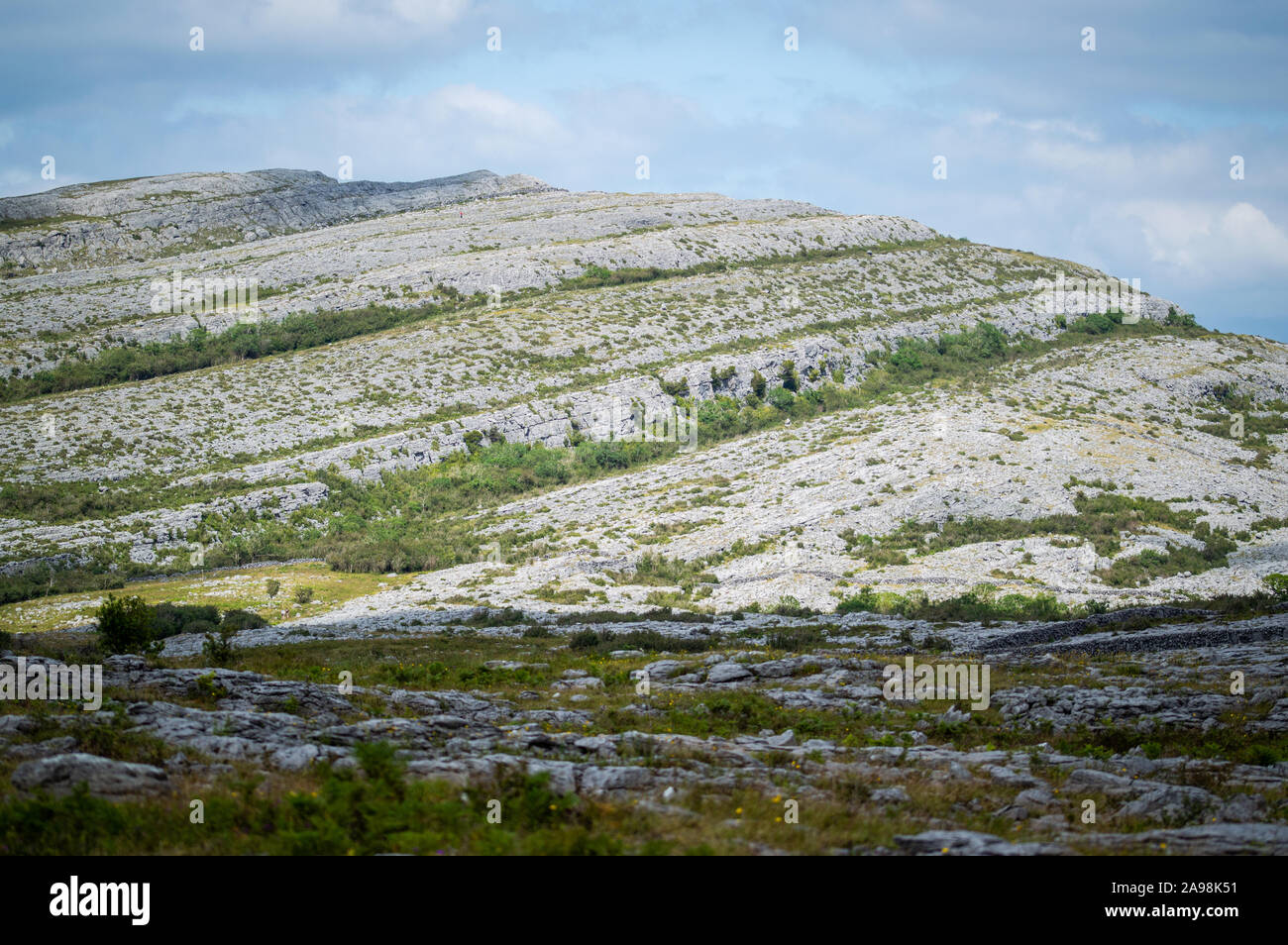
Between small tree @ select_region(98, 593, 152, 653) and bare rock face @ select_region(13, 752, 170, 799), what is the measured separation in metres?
15.4

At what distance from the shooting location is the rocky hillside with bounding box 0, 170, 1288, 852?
15.5 m

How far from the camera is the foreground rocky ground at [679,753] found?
10820 mm

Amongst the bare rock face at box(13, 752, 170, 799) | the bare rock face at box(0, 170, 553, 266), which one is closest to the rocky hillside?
the bare rock face at box(13, 752, 170, 799)

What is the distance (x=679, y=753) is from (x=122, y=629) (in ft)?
65.6

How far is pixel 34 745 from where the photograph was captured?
1352 centimetres

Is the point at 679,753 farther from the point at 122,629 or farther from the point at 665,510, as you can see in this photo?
the point at 665,510

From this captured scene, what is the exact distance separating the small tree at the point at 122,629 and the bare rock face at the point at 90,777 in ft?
50.7

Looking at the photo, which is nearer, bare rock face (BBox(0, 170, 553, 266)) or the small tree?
the small tree

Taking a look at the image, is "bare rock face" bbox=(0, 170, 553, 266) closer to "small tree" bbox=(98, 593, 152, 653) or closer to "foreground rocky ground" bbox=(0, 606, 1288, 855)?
"small tree" bbox=(98, 593, 152, 653)

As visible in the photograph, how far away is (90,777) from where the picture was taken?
1173 cm

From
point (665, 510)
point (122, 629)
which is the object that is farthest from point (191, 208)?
point (122, 629)

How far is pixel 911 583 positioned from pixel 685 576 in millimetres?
11555

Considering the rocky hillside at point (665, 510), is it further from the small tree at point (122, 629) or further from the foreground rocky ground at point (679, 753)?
the small tree at point (122, 629)
